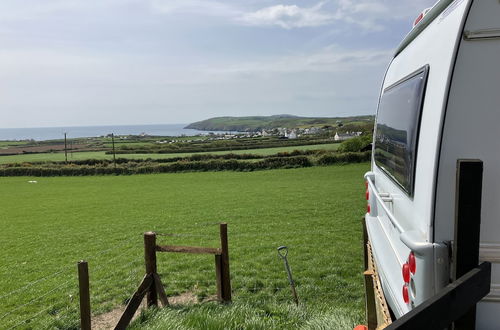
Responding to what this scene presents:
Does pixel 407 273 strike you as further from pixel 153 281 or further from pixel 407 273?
pixel 153 281

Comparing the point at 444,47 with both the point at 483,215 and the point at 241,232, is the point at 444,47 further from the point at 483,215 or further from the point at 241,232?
the point at 241,232

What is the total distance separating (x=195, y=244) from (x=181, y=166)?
99.9ft

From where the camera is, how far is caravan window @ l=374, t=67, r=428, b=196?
2879 mm

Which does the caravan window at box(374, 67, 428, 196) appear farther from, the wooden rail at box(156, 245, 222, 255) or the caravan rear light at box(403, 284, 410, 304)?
the wooden rail at box(156, 245, 222, 255)

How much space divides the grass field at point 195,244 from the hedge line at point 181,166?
7.97 meters

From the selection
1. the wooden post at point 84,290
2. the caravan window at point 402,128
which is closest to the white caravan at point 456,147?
the caravan window at point 402,128

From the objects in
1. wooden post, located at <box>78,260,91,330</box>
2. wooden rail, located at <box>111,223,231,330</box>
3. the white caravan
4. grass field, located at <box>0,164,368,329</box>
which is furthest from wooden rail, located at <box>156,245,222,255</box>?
the white caravan

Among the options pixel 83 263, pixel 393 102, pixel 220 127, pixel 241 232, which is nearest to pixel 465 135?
pixel 393 102

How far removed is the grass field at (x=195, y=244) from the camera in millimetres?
A: 6102

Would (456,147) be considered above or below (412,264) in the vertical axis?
above

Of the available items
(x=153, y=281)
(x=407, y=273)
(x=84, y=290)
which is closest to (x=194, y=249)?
(x=153, y=281)

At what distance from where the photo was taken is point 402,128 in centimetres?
345

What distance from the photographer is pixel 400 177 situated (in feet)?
11.0

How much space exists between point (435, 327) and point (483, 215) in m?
0.72
